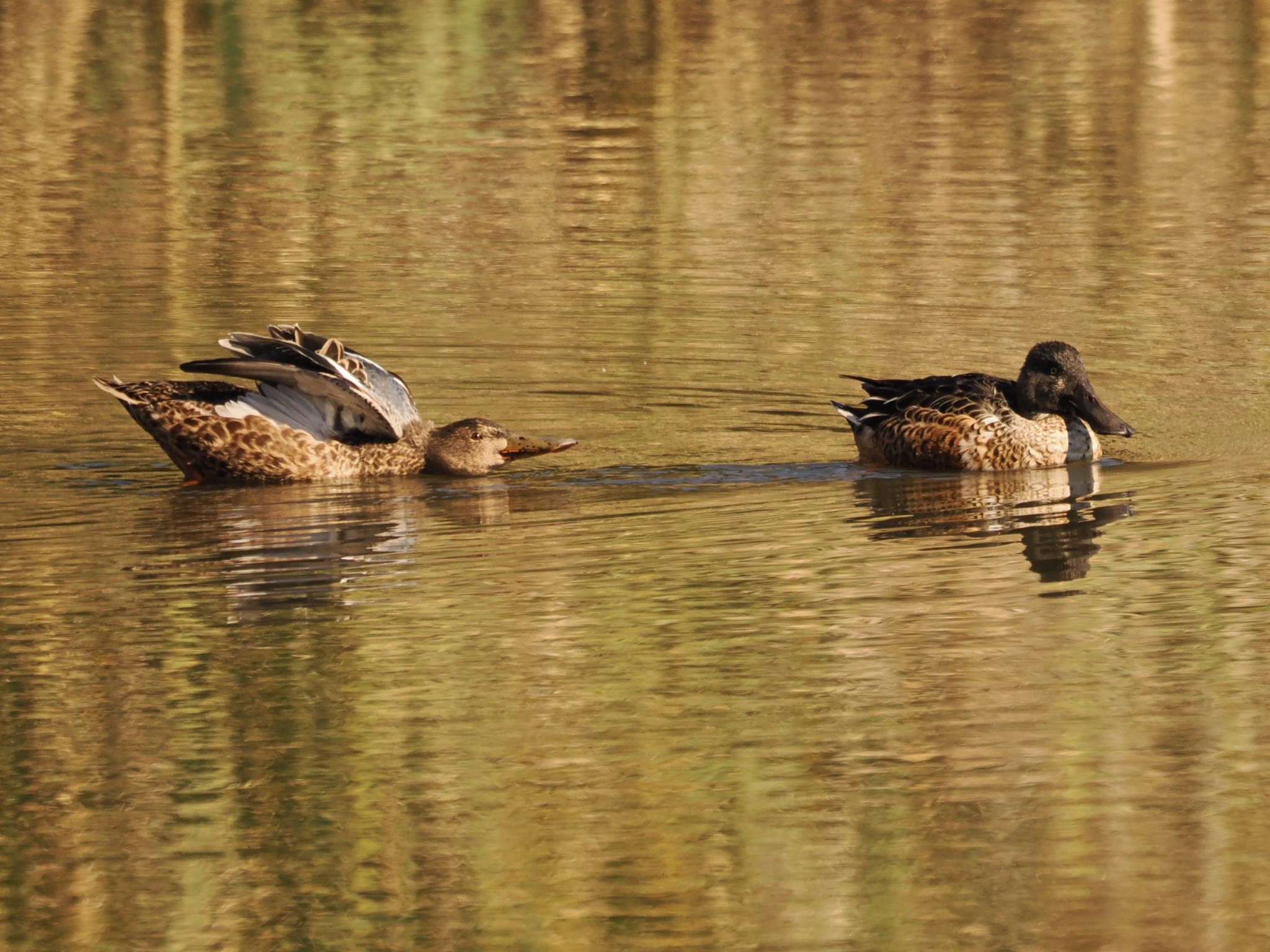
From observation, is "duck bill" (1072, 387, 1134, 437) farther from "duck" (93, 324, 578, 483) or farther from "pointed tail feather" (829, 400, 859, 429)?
"duck" (93, 324, 578, 483)

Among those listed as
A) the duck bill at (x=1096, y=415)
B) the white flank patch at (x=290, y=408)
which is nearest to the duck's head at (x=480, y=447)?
the white flank patch at (x=290, y=408)

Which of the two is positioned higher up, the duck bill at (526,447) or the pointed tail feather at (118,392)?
the pointed tail feather at (118,392)

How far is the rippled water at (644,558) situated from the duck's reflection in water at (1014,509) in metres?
0.04

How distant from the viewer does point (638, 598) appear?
29.6ft

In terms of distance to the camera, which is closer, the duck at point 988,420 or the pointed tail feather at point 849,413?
the duck at point 988,420

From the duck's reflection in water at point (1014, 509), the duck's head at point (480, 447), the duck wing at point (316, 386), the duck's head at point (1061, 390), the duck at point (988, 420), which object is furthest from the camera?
the duck's head at point (1061, 390)

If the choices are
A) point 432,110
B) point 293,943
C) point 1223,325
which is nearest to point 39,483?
point 293,943

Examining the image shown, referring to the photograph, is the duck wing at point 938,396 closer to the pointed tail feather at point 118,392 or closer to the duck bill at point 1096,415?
the duck bill at point 1096,415

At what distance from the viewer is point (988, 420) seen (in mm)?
12148

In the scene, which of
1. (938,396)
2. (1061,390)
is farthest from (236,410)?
(1061,390)

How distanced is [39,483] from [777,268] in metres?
7.17

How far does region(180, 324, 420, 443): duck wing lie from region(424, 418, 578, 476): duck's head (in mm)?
223

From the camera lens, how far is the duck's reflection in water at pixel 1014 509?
1008cm

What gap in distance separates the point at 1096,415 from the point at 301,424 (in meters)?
4.04
